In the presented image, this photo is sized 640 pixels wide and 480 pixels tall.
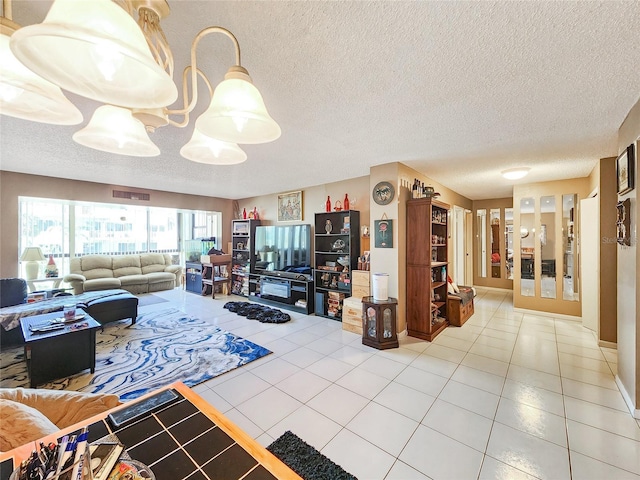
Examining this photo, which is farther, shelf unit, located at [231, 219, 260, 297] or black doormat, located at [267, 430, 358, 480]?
shelf unit, located at [231, 219, 260, 297]

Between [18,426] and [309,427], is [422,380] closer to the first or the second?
[309,427]

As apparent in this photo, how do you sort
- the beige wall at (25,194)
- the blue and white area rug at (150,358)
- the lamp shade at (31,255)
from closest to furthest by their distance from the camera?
1. the blue and white area rug at (150,358)
2. the beige wall at (25,194)
3. the lamp shade at (31,255)

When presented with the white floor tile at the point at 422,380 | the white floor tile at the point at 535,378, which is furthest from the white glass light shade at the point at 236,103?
the white floor tile at the point at 535,378

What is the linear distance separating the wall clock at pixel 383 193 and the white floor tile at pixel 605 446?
285 cm

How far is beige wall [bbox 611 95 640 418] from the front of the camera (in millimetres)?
2107

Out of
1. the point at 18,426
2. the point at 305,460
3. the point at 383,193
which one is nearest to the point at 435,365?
the point at 305,460

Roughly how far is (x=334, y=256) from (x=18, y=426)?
13.7ft

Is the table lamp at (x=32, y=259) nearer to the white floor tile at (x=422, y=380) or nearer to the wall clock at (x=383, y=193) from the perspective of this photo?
the wall clock at (x=383, y=193)

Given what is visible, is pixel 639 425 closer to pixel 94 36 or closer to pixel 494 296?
pixel 94 36

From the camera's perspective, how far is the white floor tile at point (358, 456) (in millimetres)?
1624

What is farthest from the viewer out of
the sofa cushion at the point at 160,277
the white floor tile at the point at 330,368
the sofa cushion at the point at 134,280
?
the sofa cushion at the point at 160,277

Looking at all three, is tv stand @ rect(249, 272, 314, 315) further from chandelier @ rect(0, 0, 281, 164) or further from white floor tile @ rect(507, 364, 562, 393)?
chandelier @ rect(0, 0, 281, 164)

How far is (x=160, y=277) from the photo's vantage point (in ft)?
22.7

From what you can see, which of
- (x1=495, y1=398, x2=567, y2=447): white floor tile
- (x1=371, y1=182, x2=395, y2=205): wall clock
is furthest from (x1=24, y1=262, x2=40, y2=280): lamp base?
(x1=495, y1=398, x2=567, y2=447): white floor tile
